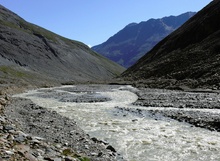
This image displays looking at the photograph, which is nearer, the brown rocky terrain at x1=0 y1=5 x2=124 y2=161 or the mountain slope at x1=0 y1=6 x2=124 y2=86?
the brown rocky terrain at x1=0 y1=5 x2=124 y2=161

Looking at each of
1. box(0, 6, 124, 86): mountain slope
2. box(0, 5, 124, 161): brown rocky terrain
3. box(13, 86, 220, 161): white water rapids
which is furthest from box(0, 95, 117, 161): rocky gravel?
box(0, 6, 124, 86): mountain slope

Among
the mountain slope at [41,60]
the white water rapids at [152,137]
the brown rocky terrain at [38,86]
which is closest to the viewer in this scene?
the brown rocky terrain at [38,86]

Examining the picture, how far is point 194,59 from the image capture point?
8938 centimetres

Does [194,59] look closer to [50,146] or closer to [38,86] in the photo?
[38,86]

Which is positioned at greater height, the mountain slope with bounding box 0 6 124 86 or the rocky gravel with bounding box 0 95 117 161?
the mountain slope with bounding box 0 6 124 86

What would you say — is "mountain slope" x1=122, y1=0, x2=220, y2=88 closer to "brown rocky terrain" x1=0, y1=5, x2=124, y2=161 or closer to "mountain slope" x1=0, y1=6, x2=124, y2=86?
"brown rocky terrain" x1=0, y1=5, x2=124, y2=161

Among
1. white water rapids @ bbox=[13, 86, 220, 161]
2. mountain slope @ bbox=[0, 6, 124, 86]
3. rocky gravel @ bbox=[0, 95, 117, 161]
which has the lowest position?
white water rapids @ bbox=[13, 86, 220, 161]

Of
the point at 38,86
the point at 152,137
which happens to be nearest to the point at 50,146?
the point at 152,137

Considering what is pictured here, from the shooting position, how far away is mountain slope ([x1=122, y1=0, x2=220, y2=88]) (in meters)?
68.4

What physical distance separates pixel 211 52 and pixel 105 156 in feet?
259

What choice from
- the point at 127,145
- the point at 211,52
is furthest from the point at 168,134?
the point at 211,52

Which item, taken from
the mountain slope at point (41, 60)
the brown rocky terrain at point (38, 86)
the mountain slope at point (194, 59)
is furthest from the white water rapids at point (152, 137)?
the mountain slope at point (41, 60)

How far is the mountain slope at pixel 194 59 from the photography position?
68.4 meters

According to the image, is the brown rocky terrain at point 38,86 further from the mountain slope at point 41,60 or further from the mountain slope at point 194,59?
the mountain slope at point 194,59
